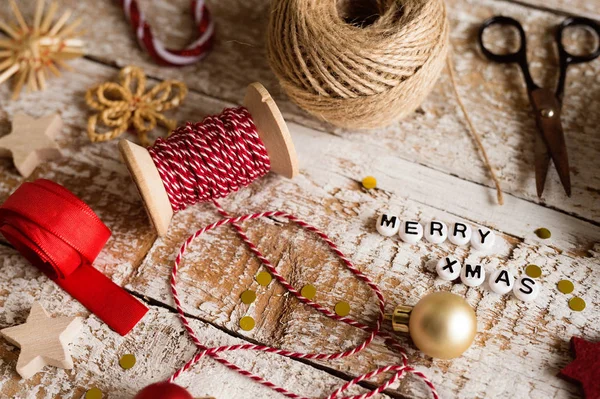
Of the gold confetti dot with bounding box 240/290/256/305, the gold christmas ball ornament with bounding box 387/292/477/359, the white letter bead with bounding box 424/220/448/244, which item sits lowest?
the gold confetti dot with bounding box 240/290/256/305

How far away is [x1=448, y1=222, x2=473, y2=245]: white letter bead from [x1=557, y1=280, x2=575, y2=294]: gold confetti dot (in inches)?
8.2

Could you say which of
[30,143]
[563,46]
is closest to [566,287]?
[563,46]

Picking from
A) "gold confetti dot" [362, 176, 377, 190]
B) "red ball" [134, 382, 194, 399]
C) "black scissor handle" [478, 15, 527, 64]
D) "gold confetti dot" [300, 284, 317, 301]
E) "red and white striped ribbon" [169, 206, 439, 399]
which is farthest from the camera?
"black scissor handle" [478, 15, 527, 64]

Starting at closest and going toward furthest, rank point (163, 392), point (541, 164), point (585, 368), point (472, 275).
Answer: point (163, 392)
point (585, 368)
point (472, 275)
point (541, 164)

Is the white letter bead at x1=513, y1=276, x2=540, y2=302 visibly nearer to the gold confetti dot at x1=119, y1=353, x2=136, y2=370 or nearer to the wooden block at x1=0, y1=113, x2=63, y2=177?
the gold confetti dot at x1=119, y1=353, x2=136, y2=370

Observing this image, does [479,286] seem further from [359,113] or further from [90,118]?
[90,118]

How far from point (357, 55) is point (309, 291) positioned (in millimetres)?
506

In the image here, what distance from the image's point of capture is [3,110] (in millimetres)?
1513

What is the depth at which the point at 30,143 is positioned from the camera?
1.40 m

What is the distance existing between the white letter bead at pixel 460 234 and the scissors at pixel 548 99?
0.65 feet

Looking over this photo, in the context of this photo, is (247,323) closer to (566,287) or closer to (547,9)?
(566,287)

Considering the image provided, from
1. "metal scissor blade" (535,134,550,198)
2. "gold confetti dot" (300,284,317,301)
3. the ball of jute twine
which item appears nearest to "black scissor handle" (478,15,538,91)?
"metal scissor blade" (535,134,550,198)

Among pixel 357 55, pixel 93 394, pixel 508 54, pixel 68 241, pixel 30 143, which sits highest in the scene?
pixel 508 54

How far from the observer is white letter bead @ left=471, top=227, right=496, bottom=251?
1.25 m
